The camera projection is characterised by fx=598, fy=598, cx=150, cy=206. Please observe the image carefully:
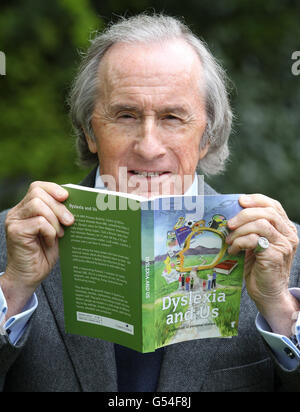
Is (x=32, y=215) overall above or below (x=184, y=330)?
above

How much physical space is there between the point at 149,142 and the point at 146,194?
21 cm

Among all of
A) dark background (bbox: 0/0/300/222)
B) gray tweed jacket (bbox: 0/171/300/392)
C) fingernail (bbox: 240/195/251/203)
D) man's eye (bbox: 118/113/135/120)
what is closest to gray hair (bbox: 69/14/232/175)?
man's eye (bbox: 118/113/135/120)

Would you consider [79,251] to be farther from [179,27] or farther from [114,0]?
[114,0]

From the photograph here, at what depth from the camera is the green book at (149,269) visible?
1912 millimetres

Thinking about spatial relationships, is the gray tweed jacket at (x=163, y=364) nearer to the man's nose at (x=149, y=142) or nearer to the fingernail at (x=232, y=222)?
the fingernail at (x=232, y=222)

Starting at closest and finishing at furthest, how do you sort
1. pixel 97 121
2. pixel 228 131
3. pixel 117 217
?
pixel 117 217
pixel 97 121
pixel 228 131

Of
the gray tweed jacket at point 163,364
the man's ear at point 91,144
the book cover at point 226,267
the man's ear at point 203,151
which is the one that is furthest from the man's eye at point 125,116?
the gray tweed jacket at point 163,364

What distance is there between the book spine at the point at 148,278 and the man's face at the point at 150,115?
20.3 inches

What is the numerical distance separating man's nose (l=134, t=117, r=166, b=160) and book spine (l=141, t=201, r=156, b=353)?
0.52 meters

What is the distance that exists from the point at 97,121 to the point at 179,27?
0.55m

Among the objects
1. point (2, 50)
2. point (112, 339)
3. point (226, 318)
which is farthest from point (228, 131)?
point (2, 50)

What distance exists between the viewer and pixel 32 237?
2092 millimetres

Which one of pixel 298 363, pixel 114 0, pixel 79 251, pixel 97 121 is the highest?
pixel 114 0

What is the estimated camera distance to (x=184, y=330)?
2.07 metres
